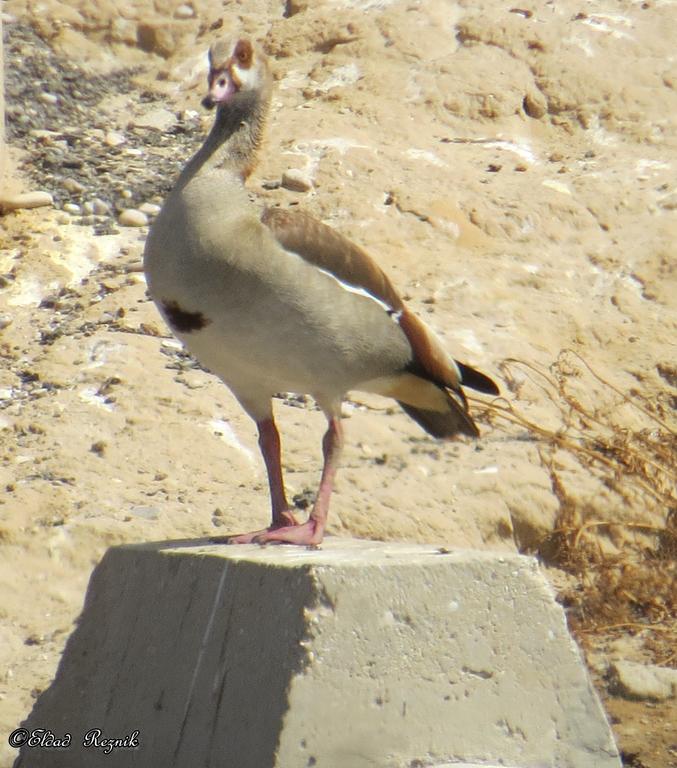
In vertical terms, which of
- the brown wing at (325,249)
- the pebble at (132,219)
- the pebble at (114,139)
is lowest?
the pebble at (114,139)

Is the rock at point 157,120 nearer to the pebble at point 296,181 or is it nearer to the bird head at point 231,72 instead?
the pebble at point 296,181

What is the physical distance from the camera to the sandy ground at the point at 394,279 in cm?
577

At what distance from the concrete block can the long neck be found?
1328mm

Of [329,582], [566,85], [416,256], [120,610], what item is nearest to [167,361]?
[416,256]

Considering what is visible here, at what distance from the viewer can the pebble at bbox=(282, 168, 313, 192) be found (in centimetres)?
793

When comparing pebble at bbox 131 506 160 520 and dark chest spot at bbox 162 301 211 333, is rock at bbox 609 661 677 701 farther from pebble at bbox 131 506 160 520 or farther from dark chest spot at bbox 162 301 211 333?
dark chest spot at bbox 162 301 211 333

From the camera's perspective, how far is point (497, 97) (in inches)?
347

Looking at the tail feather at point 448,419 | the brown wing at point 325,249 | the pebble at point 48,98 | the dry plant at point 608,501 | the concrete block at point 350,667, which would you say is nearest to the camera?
the concrete block at point 350,667

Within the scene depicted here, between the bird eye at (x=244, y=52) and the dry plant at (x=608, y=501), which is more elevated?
the bird eye at (x=244, y=52)

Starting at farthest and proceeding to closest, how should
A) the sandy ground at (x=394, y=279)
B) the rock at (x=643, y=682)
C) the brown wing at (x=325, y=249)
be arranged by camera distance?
the sandy ground at (x=394, y=279) < the rock at (x=643, y=682) < the brown wing at (x=325, y=249)

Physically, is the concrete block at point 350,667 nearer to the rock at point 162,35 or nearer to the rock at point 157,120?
the rock at point 157,120

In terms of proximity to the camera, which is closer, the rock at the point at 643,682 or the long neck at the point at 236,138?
the long neck at the point at 236,138

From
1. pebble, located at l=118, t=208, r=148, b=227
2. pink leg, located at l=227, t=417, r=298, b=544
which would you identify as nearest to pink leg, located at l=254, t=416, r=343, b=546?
pink leg, located at l=227, t=417, r=298, b=544

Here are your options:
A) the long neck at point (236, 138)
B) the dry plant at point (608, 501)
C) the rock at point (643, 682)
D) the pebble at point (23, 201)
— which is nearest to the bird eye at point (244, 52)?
the long neck at point (236, 138)
